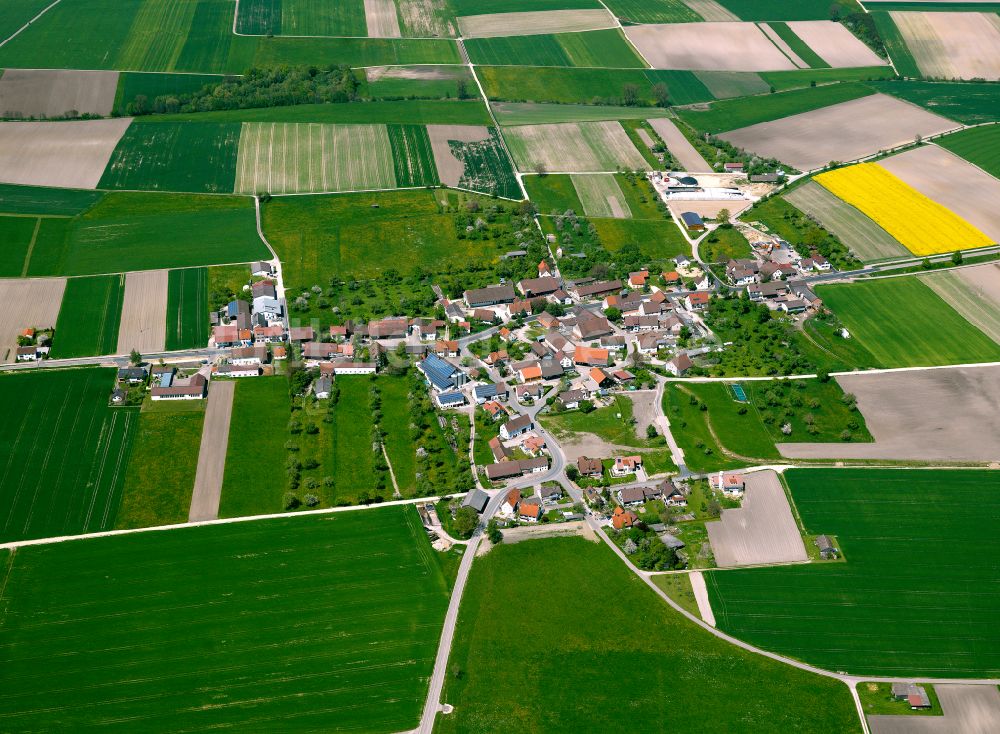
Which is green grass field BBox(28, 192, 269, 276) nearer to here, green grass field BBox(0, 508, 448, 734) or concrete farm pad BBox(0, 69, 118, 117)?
concrete farm pad BBox(0, 69, 118, 117)

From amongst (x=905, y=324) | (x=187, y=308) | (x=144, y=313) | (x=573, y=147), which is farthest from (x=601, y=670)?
(x=573, y=147)

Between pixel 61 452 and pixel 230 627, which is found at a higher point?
pixel 230 627

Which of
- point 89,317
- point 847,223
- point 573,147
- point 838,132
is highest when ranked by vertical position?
point 838,132

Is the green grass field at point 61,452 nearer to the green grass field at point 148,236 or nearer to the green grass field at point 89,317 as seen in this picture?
the green grass field at point 89,317

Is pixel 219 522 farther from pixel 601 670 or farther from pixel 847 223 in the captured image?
pixel 847 223

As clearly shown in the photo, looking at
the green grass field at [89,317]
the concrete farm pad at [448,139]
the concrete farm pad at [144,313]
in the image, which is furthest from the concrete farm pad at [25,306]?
the concrete farm pad at [448,139]

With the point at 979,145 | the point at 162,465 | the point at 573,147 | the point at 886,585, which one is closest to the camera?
the point at 886,585

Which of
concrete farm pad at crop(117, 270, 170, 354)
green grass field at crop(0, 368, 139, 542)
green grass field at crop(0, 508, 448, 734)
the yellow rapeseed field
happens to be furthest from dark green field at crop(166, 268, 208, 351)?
the yellow rapeseed field
